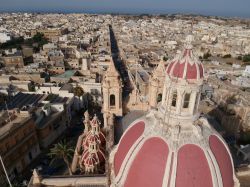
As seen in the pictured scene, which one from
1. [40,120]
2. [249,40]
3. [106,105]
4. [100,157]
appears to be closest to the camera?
[100,157]

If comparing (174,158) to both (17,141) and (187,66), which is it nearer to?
(187,66)

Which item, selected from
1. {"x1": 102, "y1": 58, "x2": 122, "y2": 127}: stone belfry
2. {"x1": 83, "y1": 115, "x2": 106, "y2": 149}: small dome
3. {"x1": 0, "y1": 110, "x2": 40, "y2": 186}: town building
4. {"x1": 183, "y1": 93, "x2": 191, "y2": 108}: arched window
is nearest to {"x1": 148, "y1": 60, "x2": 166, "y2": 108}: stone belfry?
{"x1": 102, "y1": 58, "x2": 122, "y2": 127}: stone belfry

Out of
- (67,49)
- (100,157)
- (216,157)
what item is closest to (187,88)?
(216,157)

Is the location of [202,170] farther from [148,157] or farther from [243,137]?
[243,137]

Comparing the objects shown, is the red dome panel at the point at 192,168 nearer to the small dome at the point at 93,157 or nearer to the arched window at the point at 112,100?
the small dome at the point at 93,157

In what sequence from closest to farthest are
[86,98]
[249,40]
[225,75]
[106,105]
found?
1. [106,105]
2. [86,98]
3. [225,75]
4. [249,40]

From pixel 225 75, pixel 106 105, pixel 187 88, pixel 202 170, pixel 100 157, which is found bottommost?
pixel 225 75

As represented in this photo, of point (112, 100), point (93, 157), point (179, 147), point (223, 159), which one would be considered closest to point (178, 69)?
point (179, 147)
